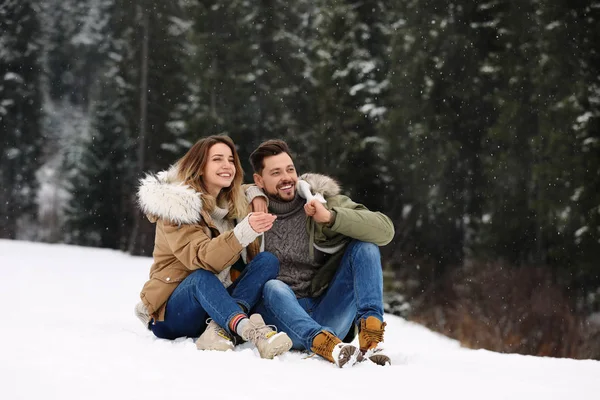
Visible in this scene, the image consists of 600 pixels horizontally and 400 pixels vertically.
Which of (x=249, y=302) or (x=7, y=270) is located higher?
(x=249, y=302)

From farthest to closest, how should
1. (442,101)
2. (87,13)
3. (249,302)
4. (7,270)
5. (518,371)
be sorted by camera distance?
(87,13), (442,101), (7,270), (249,302), (518,371)

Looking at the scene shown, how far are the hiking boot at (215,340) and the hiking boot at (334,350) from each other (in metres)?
0.44

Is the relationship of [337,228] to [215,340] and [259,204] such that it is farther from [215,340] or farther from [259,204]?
[215,340]

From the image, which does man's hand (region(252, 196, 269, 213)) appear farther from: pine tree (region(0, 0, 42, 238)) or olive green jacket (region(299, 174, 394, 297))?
pine tree (region(0, 0, 42, 238))

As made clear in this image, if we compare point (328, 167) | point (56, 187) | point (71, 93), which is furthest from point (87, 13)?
point (328, 167)

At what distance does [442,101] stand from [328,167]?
291 centimetres

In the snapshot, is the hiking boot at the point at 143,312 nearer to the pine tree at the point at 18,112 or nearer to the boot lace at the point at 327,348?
the boot lace at the point at 327,348

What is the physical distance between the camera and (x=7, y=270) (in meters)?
10.4

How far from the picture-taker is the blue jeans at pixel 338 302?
330 cm

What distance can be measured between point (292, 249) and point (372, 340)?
0.83 m

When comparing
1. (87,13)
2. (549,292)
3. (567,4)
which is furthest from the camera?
(87,13)

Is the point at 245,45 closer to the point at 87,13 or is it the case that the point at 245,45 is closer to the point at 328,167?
the point at 328,167

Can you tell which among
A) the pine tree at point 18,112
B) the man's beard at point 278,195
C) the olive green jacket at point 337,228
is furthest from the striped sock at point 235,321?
the pine tree at point 18,112

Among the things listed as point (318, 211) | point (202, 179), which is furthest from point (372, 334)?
point (202, 179)
